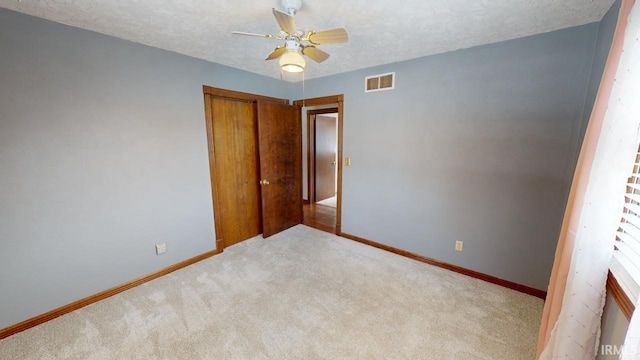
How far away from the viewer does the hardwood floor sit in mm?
3947

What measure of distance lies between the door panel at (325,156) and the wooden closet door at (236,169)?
6.46ft

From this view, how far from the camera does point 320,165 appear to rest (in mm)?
5391

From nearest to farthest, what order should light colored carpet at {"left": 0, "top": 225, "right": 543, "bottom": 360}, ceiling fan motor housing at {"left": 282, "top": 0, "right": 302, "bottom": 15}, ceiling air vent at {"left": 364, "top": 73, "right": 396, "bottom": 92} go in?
ceiling fan motor housing at {"left": 282, "top": 0, "right": 302, "bottom": 15}
light colored carpet at {"left": 0, "top": 225, "right": 543, "bottom": 360}
ceiling air vent at {"left": 364, "top": 73, "right": 396, "bottom": 92}

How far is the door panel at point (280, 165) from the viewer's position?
11.2ft

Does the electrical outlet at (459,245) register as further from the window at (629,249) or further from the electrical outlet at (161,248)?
the electrical outlet at (161,248)

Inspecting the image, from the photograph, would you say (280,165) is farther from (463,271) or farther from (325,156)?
(463,271)

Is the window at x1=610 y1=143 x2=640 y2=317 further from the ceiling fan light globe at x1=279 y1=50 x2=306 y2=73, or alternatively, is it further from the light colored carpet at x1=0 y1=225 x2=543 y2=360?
the ceiling fan light globe at x1=279 y1=50 x2=306 y2=73

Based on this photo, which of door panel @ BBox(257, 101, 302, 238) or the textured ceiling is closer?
the textured ceiling

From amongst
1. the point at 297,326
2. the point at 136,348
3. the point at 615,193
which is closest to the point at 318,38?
the point at 615,193

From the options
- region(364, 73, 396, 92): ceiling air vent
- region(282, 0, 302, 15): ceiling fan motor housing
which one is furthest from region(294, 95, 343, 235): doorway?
region(282, 0, 302, 15): ceiling fan motor housing

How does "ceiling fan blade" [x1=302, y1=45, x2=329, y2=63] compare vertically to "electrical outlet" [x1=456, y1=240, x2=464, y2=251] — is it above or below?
above

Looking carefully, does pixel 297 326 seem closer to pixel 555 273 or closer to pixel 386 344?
pixel 386 344

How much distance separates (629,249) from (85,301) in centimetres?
364

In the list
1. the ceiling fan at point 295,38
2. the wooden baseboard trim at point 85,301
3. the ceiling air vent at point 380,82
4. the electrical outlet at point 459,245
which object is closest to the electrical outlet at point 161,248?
the wooden baseboard trim at point 85,301
